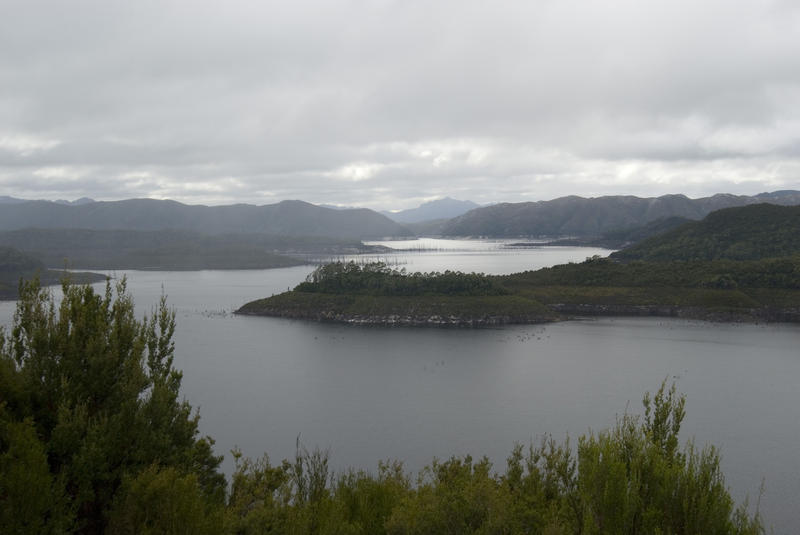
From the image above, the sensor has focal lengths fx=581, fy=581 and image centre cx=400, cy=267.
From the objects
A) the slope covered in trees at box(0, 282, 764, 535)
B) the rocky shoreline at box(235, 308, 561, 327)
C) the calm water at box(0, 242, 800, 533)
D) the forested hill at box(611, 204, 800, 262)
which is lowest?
the calm water at box(0, 242, 800, 533)

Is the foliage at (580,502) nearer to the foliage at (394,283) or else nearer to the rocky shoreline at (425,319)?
the rocky shoreline at (425,319)

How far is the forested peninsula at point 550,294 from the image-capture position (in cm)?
7688

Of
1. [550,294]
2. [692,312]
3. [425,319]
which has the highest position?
[550,294]

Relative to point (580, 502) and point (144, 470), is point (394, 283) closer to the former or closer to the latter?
point (580, 502)

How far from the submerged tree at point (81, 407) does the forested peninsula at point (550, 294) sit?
64.0 m

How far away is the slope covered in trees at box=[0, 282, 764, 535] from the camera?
30.7 feet

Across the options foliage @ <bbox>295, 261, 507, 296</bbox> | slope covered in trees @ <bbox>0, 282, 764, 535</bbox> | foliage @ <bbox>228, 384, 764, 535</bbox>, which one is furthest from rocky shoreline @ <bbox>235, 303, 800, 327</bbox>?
slope covered in trees @ <bbox>0, 282, 764, 535</bbox>

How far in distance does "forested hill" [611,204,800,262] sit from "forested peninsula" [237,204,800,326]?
1598 inches

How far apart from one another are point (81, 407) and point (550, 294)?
82.9m

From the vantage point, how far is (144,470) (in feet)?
36.1

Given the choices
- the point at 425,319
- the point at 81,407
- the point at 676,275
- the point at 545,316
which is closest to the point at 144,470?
the point at 81,407

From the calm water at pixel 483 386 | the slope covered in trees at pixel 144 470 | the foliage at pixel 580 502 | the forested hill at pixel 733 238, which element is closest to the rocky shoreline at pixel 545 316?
the calm water at pixel 483 386

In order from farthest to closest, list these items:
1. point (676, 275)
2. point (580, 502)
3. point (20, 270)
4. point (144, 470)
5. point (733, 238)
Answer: point (20, 270) < point (733, 238) < point (676, 275) < point (580, 502) < point (144, 470)

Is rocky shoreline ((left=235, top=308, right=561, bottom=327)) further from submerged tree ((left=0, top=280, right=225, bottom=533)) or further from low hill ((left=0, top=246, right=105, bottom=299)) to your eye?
low hill ((left=0, top=246, right=105, bottom=299))
